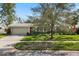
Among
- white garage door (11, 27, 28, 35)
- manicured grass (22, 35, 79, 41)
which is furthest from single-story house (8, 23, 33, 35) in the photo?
manicured grass (22, 35, 79, 41)

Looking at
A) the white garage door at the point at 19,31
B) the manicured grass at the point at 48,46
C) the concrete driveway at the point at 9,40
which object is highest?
the white garage door at the point at 19,31

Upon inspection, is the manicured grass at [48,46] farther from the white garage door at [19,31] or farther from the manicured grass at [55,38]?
the white garage door at [19,31]

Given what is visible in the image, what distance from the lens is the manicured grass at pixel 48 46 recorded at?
12.8ft

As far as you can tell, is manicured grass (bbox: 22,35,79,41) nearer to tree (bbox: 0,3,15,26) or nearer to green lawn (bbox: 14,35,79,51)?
green lawn (bbox: 14,35,79,51)

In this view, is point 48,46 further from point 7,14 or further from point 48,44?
point 7,14

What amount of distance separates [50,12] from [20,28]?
58cm

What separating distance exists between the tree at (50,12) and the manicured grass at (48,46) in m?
0.24

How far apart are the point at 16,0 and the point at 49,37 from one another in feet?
2.79

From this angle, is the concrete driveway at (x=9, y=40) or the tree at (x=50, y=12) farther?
the concrete driveway at (x=9, y=40)

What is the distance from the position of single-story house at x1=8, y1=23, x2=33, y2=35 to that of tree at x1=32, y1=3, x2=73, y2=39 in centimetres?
24

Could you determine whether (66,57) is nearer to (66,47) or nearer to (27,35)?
(66,47)

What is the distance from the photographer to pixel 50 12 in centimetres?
382

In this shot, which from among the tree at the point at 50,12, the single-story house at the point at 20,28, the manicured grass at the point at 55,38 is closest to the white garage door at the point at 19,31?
the single-story house at the point at 20,28

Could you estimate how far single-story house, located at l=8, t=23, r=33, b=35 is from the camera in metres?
3.86
